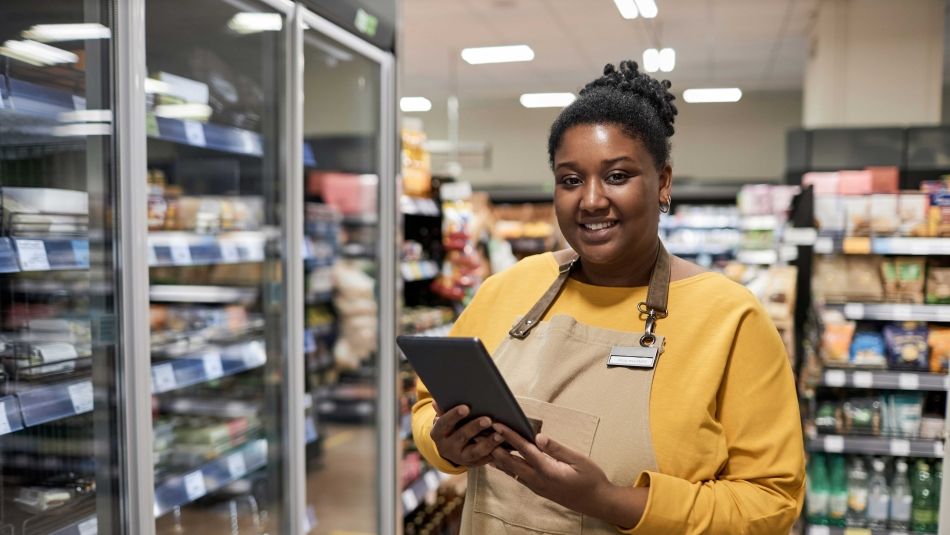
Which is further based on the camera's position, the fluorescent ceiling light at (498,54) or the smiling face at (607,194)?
the fluorescent ceiling light at (498,54)

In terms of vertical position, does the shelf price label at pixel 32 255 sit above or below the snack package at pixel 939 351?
above

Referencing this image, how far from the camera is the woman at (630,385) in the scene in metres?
1.18

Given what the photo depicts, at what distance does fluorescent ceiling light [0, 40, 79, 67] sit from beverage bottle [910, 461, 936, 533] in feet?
12.8

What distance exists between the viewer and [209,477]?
237 centimetres

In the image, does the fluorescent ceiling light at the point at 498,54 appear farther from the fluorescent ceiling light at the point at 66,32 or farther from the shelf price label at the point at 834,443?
the fluorescent ceiling light at the point at 66,32

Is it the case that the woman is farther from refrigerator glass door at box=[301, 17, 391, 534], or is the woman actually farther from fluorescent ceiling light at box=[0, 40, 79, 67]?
refrigerator glass door at box=[301, 17, 391, 534]

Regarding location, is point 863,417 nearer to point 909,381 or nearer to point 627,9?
point 909,381

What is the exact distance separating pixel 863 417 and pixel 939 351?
468 millimetres

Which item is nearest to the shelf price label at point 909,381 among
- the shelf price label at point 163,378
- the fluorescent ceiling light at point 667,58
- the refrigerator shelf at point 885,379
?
the refrigerator shelf at point 885,379

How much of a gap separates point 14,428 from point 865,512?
12.0 ft

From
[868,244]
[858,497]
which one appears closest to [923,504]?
[858,497]

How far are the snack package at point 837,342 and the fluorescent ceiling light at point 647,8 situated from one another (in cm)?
351

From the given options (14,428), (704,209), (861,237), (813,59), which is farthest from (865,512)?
(704,209)

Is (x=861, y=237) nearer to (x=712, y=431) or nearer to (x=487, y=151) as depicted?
(x=712, y=431)
